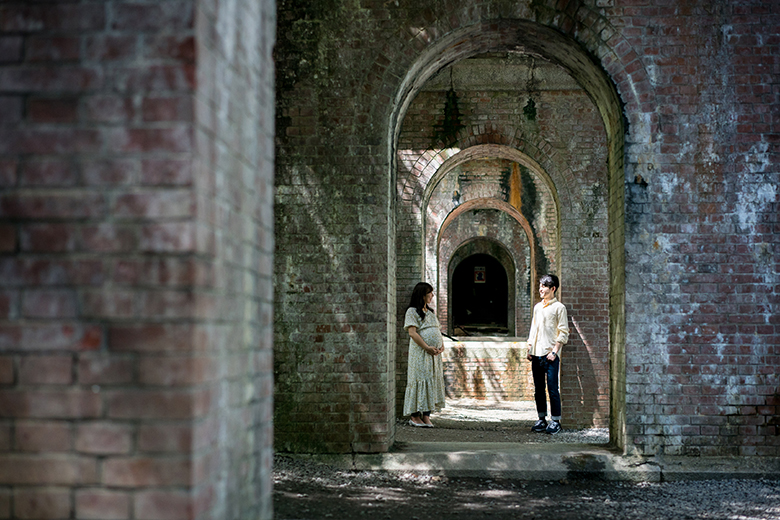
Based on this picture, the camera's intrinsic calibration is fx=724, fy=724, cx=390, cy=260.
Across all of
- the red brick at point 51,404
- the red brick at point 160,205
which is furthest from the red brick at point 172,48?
the red brick at point 51,404

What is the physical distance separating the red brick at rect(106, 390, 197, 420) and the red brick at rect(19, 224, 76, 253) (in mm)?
461

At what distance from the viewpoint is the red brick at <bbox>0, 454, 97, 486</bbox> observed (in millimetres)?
2111

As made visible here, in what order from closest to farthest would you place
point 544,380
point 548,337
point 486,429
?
1. point 548,337
2. point 544,380
3. point 486,429

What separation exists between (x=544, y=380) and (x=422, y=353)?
1.53 metres

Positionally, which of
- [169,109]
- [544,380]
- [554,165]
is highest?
[554,165]

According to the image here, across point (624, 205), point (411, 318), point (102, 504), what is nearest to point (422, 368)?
point (411, 318)

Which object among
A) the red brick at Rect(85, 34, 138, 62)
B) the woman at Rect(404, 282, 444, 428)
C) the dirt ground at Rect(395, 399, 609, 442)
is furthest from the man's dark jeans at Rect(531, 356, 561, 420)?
the red brick at Rect(85, 34, 138, 62)

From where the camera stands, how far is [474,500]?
543cm

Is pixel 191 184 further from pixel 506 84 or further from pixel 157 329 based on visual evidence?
pixel 506 84

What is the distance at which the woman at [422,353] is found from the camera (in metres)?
8.60

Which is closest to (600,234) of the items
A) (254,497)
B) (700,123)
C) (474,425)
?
(474,425)

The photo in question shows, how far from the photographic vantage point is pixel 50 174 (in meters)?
2.18

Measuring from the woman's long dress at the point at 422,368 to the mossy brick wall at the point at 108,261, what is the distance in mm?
6538

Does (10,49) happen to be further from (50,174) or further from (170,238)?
(170,238)
